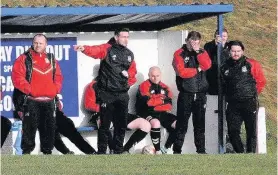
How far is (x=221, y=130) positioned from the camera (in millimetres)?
20047

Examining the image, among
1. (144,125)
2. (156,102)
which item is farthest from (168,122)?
(144,125)

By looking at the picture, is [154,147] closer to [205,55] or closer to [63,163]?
[205,55]

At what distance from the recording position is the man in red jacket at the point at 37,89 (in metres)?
17.3

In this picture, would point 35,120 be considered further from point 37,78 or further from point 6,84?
point 6,84

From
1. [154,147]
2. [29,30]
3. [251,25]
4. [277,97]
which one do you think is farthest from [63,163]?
[251,25]

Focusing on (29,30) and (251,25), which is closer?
(29,30)

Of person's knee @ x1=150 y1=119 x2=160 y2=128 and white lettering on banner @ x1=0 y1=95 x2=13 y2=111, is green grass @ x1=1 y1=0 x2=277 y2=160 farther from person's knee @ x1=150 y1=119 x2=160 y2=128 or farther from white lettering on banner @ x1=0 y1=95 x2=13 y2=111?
white lettering on banner @ x1=0 y1=95 x2=13 y2=111

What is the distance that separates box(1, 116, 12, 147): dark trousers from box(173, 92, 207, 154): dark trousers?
8.46ft

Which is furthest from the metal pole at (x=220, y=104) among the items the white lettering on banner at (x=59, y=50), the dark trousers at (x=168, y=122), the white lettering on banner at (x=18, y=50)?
the white lettering on banner at (x=18, y=50)

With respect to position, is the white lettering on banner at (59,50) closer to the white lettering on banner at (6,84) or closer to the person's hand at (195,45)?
the white lettering on banner at (6,84)

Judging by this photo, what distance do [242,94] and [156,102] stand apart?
1.87 metres

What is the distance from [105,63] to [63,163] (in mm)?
3734

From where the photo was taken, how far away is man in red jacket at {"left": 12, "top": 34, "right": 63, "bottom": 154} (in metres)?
17.3

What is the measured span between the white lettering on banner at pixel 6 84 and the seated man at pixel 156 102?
2127mm
